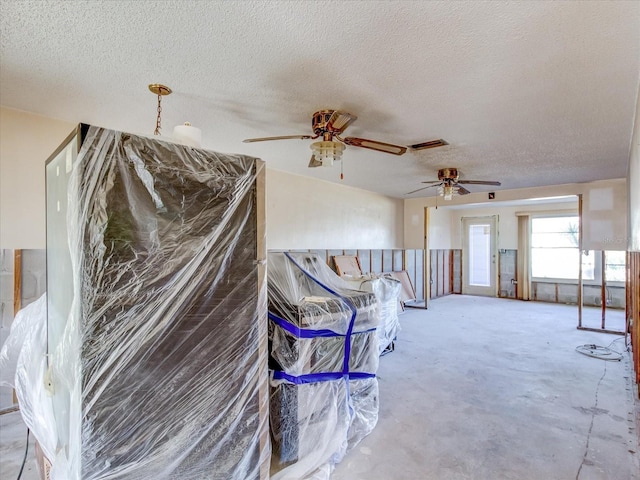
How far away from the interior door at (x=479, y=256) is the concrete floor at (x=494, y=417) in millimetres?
3849

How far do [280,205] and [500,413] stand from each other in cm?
334

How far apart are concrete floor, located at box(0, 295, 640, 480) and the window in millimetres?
3252

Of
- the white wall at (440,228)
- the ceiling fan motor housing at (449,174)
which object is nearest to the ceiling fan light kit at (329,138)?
the ceiling fan motor housing at (449,174)

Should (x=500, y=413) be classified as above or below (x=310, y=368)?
below

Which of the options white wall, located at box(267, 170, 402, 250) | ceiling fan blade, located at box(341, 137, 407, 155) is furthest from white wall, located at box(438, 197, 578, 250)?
ceiling fan blade, located at box(341, 137, 407, 155)

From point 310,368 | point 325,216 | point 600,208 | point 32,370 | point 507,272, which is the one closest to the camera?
point 32,370

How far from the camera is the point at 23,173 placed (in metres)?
2.55

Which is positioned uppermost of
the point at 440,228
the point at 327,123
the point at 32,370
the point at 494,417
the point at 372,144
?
the point at 327,123

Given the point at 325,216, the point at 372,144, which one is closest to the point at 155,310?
the point at 372,144

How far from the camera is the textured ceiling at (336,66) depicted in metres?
1.48

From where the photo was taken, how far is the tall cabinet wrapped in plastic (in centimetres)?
101

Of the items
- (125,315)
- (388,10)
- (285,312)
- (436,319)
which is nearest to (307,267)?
(285,312)

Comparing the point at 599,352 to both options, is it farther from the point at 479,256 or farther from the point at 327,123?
the point at 479,256

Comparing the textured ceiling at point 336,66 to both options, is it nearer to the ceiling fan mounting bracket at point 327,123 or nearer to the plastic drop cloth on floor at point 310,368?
the ceiling fan mounting bracket at point 327,123
